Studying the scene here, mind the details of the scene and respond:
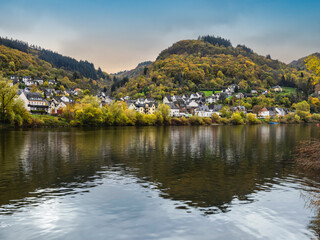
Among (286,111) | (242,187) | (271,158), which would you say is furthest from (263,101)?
(242,187)

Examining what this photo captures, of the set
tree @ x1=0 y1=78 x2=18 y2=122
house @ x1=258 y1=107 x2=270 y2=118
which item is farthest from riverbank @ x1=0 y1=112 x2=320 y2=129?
house @ x1=258 y1=107 x2=270 y2=118

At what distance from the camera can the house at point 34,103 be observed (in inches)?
4862

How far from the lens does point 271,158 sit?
30.3 m

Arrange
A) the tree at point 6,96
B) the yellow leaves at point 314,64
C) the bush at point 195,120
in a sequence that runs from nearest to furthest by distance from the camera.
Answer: the yellow leaves at point 314,64 < the tree at point 6,96 < the bush at point 195,120

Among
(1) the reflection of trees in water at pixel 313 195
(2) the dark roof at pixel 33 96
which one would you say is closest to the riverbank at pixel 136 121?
(2) the dark roof at pixel 33 96

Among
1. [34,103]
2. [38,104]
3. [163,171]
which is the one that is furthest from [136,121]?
[163,171]

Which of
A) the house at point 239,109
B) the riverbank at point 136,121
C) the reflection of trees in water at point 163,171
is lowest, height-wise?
the reflection of trees in water at point 163,171

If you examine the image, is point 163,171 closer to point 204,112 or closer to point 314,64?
point 314,64

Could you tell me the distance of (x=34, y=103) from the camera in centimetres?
12712

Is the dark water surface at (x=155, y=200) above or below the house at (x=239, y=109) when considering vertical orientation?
below

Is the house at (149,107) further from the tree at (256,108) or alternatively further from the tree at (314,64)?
A: the tree at (314,64)

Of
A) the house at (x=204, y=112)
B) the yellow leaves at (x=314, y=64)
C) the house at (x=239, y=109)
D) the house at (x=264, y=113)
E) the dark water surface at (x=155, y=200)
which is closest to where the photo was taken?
the dark water surface at (x=155, y=200)

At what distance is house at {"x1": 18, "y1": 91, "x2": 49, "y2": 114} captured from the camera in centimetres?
12350

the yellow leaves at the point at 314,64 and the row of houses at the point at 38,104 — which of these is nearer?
the yellow leaves at the point at 314,64
